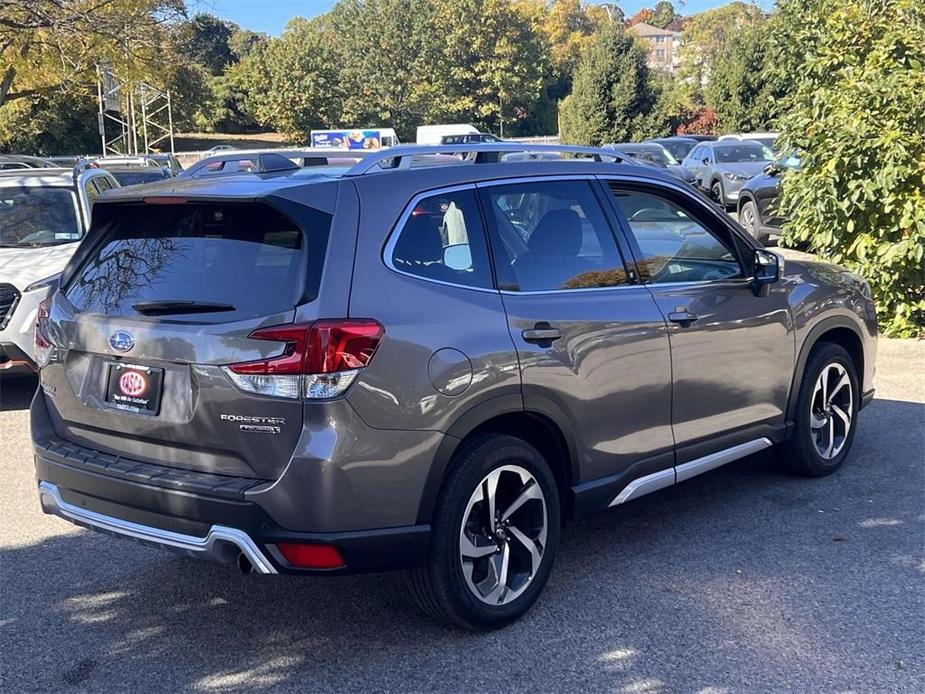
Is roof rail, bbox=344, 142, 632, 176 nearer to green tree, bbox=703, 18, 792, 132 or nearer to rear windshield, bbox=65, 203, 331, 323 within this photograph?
rear windshield, bbox=65, 203, 331, 323

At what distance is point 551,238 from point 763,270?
1.45 meters

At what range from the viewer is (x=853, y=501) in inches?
211

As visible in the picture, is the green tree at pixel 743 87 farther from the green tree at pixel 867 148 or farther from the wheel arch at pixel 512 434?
the wheel arch at pixel 512 434

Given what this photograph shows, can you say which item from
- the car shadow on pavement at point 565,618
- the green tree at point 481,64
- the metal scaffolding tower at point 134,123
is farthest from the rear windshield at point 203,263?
the green tree at point 481,64

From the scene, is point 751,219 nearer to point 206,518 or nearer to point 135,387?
point 135,387

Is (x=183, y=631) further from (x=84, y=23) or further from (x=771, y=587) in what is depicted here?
(x=84, y=23)

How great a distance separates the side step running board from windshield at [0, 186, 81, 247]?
5986 millimetres

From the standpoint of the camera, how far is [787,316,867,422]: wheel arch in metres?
5.40

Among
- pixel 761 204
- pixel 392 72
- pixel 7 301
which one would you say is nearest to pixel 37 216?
pixel 7 301

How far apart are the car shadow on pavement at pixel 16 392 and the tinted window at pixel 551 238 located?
16.4 feet

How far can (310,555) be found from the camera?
11.0 feet

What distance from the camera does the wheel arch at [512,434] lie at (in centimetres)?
356

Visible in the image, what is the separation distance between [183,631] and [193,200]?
1.75m

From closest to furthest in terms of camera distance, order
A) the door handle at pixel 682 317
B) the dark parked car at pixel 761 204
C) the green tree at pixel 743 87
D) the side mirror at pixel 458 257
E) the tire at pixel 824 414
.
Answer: the side mirror at pixel 458 257, the door handle at pixel 682 317, the tire at pixel 824 414, the dark parked car at pixel 761 204, the green tree at pixel 743 87
